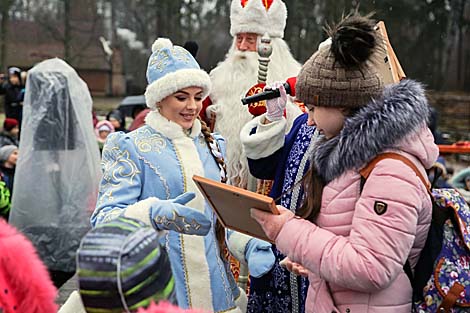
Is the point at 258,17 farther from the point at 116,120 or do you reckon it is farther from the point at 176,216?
the point at 116,120

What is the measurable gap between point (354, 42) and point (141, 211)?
0.81 m

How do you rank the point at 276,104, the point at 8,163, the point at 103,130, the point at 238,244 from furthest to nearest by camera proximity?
the point at 103,130, the point at 8,163, the point at 276,104, the point at 238,244

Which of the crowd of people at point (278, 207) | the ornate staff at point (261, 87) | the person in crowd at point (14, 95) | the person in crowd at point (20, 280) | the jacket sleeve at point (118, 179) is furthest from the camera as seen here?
the person in crowd at point (14, 95)

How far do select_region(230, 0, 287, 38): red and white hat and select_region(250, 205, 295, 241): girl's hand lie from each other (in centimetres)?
242

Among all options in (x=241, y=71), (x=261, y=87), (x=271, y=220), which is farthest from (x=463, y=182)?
(x=271, y=220)

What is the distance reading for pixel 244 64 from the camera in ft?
13.3

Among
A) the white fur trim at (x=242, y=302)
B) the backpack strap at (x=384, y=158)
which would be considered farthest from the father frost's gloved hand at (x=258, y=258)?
the backpack strap at (x=384, y=158)

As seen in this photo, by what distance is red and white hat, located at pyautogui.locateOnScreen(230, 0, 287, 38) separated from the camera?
400 centimetres

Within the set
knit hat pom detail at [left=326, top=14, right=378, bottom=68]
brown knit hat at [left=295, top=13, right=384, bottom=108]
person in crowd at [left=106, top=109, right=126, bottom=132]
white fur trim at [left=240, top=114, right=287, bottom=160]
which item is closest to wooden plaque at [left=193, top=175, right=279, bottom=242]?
brown knit hat at [left=295, top=13, right=384, bottom=108]

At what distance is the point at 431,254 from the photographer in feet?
5.84

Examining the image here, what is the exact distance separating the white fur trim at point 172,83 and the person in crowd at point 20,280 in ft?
2.87

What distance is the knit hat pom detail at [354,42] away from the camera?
1.78 meters

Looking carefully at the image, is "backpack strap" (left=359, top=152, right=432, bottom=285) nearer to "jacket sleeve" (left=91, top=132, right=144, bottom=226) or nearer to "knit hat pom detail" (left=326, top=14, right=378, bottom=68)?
"knit hat pom detail" (left=326, top=14, right=378, bottom=68)

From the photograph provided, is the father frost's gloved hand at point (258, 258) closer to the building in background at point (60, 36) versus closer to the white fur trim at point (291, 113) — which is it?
the white fur trim at point (291, 113)
